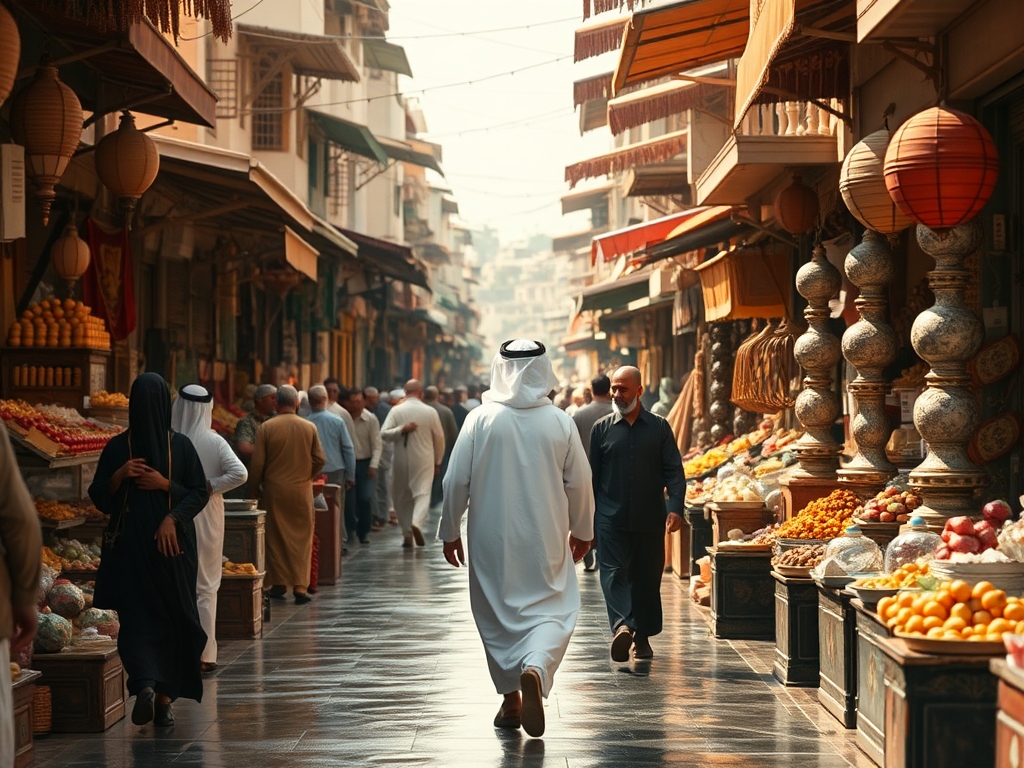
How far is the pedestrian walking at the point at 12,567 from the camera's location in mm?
3992

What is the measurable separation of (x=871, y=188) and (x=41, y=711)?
17.0 ft

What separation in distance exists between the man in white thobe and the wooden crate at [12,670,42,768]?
33.0 ft

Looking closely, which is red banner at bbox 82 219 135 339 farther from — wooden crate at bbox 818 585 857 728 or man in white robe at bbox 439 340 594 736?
wooden crate at bbox 818 585 857 728

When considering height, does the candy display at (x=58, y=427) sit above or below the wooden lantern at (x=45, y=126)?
below

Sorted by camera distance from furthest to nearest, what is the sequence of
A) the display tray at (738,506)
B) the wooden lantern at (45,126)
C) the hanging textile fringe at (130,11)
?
the display tray at (738,506) < the wooden lantern at (45,126) < the hanging textile fringe at (130,11)

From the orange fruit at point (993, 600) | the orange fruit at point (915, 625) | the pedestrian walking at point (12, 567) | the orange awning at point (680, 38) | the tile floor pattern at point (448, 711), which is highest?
the orange awning at point (680, 38)

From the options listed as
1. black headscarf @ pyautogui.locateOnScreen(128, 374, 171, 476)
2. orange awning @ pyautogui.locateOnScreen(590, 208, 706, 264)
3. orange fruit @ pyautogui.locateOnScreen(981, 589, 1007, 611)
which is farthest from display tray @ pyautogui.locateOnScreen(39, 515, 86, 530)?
orange awning @ pyautogui.locateOnScreen(590, 208, 706, 264)

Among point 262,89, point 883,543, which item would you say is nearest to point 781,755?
point 883,543

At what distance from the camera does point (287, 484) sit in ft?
36.7

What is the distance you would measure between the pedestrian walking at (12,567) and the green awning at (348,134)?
21.9 meters

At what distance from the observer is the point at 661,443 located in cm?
903

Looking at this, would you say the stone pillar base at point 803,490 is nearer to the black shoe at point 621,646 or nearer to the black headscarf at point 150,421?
the black shoe at point 621,646

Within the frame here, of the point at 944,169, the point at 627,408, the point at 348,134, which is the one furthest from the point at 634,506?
the point at 348,134

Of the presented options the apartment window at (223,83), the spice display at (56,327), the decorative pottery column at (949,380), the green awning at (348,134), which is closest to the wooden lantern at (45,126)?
the spice display at (56,327)
